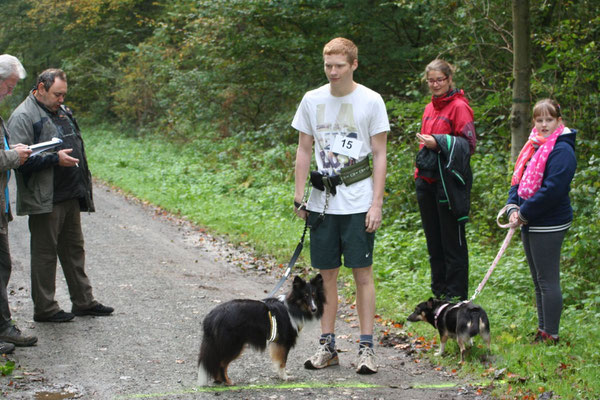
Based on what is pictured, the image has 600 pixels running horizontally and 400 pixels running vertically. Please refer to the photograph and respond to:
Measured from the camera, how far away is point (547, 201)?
14.9 feet

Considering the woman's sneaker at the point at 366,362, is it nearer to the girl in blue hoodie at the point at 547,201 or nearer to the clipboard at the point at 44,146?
the girl in blue hoodie at the point at 547,201

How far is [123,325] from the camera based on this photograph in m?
5.70

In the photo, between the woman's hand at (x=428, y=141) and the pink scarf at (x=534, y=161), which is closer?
the pink scarf at (x=534, y=161)

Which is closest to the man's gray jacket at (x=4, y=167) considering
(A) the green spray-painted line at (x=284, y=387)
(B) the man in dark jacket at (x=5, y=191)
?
(B) the man in dark jacket at (x=5, y=191)

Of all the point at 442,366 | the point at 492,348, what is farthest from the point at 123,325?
the point at 492,348

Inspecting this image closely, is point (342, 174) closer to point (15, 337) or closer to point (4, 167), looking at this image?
point (4, 167)

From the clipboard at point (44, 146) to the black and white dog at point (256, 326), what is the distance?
2281 millimetres

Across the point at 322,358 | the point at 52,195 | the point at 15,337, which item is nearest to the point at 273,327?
the point at 322,358

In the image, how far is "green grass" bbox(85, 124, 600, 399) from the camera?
175 inches

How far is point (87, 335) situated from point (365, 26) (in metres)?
11.1

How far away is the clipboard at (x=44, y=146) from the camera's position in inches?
203

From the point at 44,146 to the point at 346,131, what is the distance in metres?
2.71

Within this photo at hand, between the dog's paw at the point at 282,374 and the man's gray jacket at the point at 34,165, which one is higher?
the man's gray jacket at the point at 34,165

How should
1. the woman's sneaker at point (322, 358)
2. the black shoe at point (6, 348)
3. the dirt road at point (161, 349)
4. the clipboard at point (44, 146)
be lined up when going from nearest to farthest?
the dirt road at point (161, 349) < the woman's sneaker at point (322, 358) < the black shoe at point (6, 348) < the clipboard at point (44, 146)
